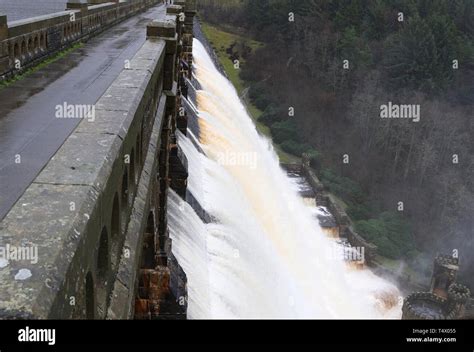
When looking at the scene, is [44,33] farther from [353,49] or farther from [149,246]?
[353,49]

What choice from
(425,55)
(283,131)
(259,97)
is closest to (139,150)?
(283,131)

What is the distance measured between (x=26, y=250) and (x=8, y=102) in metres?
7.09

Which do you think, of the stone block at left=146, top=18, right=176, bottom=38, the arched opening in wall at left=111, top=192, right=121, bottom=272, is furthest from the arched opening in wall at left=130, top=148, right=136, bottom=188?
the stone block at left=146, top=18, right=176, bottom=38

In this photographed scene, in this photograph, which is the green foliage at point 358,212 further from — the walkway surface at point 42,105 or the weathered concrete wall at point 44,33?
the walkway surface at point 42,105

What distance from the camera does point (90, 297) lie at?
10.1 ft

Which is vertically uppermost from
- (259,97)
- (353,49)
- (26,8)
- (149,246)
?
(26,8)

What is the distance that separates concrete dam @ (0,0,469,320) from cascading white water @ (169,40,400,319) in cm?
5

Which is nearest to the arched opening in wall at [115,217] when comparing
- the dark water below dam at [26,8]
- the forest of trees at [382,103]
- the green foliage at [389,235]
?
the dark water below dam at [26,8]

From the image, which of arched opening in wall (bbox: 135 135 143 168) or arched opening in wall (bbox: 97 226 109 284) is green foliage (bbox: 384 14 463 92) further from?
arched opening in wall (bbox: 97 226 109 284)

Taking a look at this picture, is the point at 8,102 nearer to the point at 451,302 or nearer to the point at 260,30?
the point at 451,302

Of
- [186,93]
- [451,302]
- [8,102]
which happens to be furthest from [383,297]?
[8,102]

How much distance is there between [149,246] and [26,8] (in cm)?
2708
